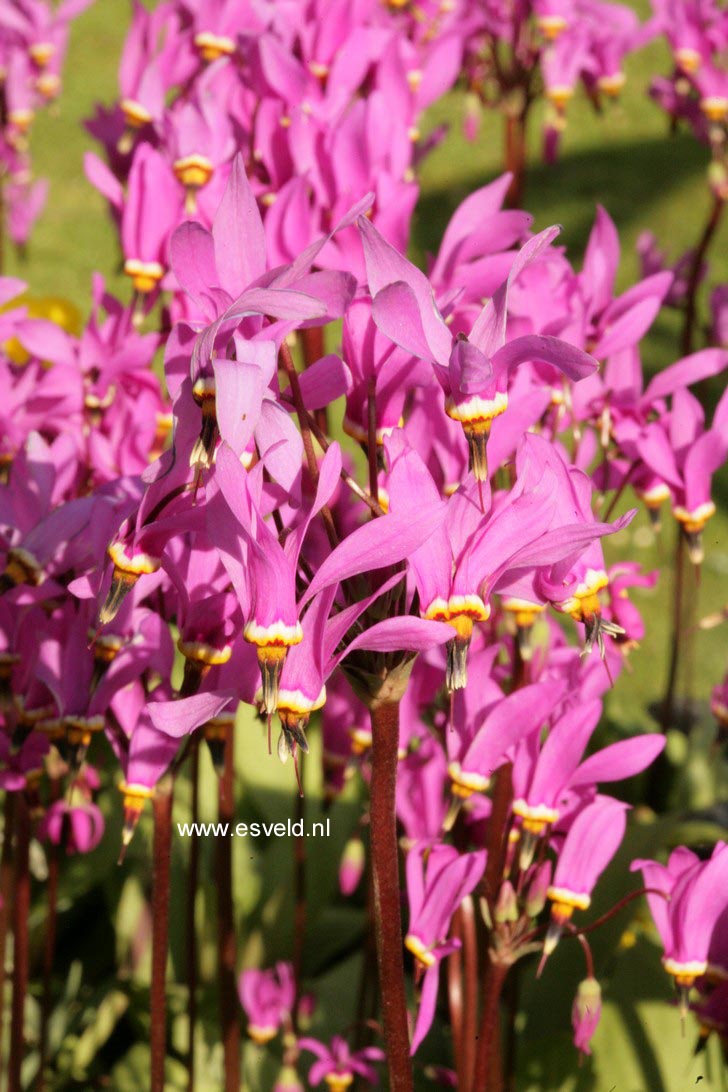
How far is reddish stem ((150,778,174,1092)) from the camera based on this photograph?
4.23ft

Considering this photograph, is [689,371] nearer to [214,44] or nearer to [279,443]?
[279,443]

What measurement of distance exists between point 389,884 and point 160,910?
0.38 meters

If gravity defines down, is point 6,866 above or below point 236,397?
below

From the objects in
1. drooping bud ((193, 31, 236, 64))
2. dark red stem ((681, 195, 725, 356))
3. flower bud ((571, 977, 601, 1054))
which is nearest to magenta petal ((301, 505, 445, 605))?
flower bud ((571, 977, 601, 1054))

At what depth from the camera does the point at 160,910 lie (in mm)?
1319

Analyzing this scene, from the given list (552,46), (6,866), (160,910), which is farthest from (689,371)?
(552,46)

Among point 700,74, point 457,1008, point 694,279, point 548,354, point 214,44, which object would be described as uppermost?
point 700,74

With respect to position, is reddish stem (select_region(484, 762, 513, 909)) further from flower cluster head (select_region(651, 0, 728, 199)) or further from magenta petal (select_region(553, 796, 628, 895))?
flower cluster head (select_region(651, 0, 728, 199))

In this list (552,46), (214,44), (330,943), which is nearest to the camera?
(214,44)

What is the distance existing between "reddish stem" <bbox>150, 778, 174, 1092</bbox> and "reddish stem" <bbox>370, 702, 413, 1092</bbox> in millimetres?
311

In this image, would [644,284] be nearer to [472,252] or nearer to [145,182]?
[472,252]

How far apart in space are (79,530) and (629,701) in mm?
2384

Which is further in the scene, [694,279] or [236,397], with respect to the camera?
[694,279]

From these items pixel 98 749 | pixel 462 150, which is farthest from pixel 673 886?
pixel 462 150
